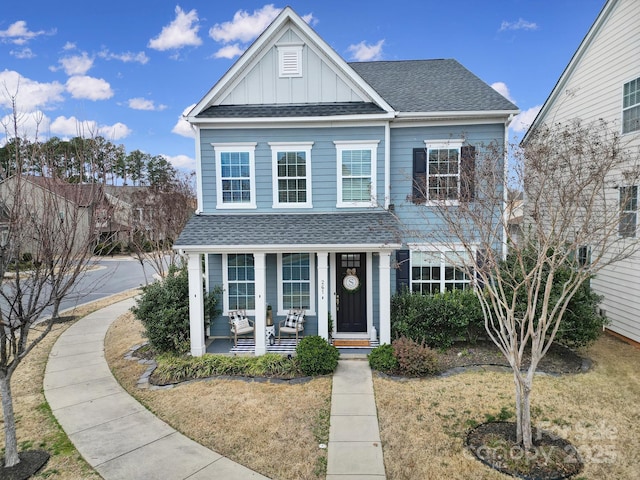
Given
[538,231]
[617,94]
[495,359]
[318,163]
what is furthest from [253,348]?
[617,94]

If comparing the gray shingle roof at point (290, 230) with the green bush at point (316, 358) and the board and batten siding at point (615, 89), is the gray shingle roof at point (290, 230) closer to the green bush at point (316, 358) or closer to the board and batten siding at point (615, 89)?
the green bush at point (316, 358)

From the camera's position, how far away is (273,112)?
38.8 ft

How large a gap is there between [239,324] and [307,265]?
107 inches

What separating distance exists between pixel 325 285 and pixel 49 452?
6712 millimetres

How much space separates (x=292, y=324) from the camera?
11.7m

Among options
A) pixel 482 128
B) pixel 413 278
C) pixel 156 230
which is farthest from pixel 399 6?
pixel 156 230

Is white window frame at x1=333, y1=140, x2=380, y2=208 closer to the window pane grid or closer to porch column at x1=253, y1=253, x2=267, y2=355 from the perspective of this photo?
the window pane grid

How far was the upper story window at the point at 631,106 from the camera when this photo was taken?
11367mm

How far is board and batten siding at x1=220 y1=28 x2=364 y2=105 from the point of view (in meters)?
12.0

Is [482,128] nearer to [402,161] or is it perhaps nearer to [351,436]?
[402,161]

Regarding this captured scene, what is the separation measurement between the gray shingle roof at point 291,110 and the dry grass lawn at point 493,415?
760cm

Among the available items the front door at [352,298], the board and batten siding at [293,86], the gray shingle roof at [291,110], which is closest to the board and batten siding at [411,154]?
the gray shingle roof at [291,110]

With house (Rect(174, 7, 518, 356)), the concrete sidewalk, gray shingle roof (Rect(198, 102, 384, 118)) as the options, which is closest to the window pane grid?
house (Rect(174, 7, 518, 356))

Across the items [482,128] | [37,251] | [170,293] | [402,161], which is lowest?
[170,293]
